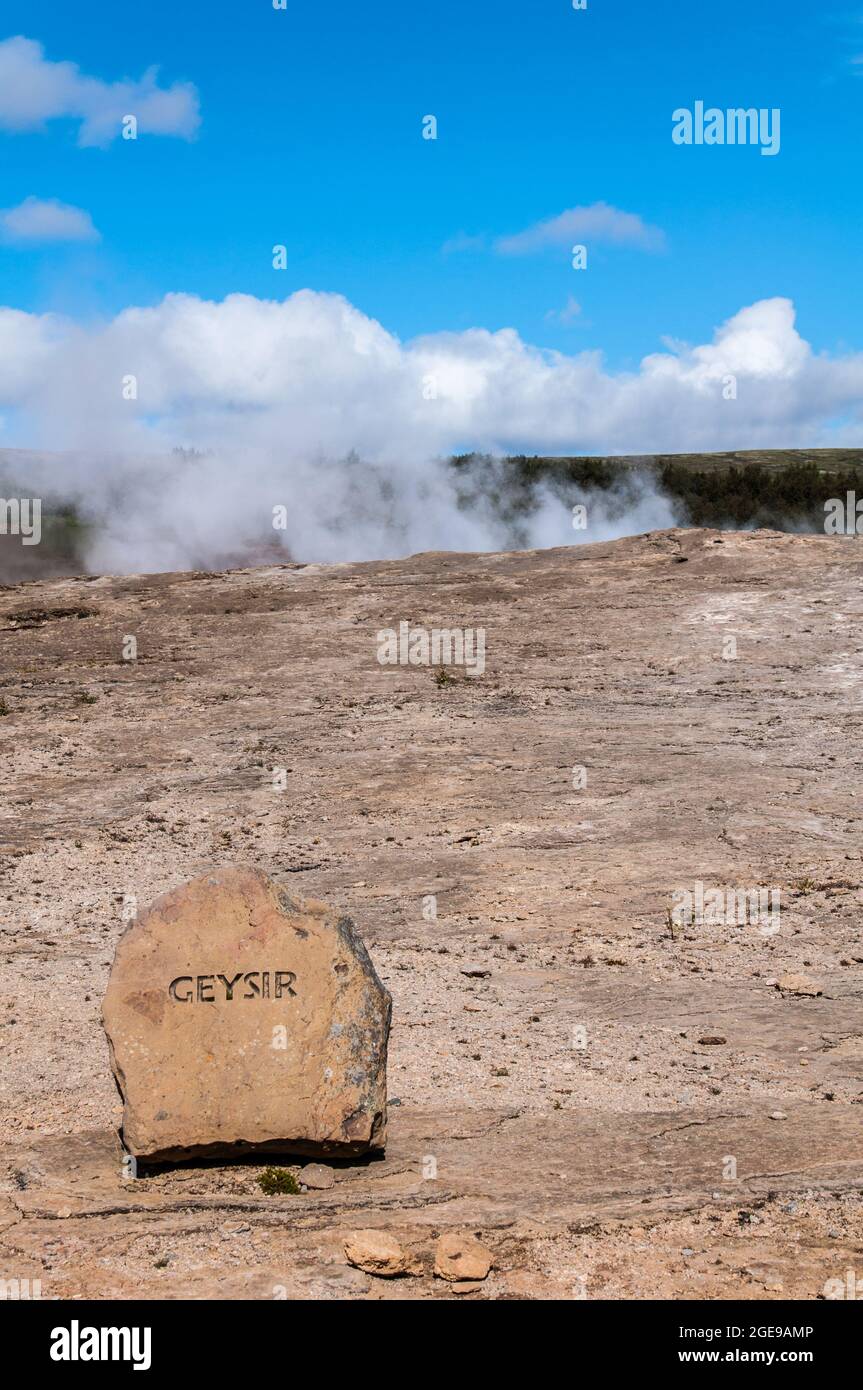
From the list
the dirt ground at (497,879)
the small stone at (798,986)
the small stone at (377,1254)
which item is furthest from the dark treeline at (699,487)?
the small stone at (377,1254)

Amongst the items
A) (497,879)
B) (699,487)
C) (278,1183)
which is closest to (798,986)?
(497,879)

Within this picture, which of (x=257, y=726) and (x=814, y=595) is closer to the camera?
(x=257, y=726)

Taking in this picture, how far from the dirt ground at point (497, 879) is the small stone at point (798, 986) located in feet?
0.20

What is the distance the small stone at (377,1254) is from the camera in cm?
458

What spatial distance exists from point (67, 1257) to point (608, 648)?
514 inches

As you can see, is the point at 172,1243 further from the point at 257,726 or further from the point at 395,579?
the point at 395,579

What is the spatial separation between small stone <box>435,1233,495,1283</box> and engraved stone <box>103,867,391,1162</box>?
895 millimetres

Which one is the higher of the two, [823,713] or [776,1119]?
[823,713]

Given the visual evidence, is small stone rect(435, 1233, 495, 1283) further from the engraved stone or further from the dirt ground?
the engraved stone

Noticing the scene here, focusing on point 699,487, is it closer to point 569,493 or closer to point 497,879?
point 569,493

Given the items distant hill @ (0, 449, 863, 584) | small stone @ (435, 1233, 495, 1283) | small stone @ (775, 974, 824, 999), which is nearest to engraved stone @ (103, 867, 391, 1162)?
small stone @ (435, 1233, 495, 1283)

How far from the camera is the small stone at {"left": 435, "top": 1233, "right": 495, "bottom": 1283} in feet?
14.9

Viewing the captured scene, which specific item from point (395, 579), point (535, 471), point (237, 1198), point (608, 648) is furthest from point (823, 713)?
point (535, 471)

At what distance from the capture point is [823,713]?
14117 mm
